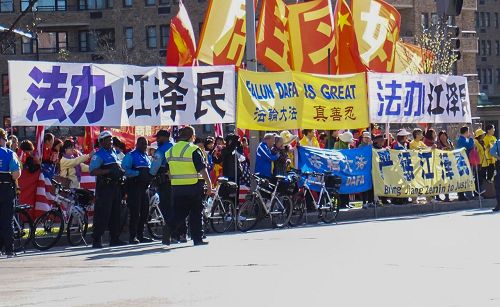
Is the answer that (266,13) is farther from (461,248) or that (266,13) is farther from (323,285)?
(323,285)

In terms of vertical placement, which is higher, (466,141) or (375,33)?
(375,33)

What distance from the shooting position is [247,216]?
22.2 m

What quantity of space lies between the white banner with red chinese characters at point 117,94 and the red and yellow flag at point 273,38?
4.91 metres

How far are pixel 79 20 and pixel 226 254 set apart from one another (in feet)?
203

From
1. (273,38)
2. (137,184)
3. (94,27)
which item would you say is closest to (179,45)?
(273,38)

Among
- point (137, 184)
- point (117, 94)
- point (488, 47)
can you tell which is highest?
point (488, 47)

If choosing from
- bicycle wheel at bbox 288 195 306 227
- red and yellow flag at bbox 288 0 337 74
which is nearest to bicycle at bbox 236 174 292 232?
bicycle wheel at bbox 288 195 306 227

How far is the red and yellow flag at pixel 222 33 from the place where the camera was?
27297 mm

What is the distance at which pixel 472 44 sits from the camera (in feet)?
293

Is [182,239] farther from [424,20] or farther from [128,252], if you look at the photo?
[424,20]

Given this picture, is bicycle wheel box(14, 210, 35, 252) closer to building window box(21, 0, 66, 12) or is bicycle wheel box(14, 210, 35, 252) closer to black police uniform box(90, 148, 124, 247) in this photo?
black police uniform box(90, 148, 124, 247)

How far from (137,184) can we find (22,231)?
207 centimetres

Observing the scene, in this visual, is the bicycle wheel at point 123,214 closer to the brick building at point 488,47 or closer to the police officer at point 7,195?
the police officer at point 7,195

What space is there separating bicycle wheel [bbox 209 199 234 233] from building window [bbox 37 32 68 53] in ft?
187
